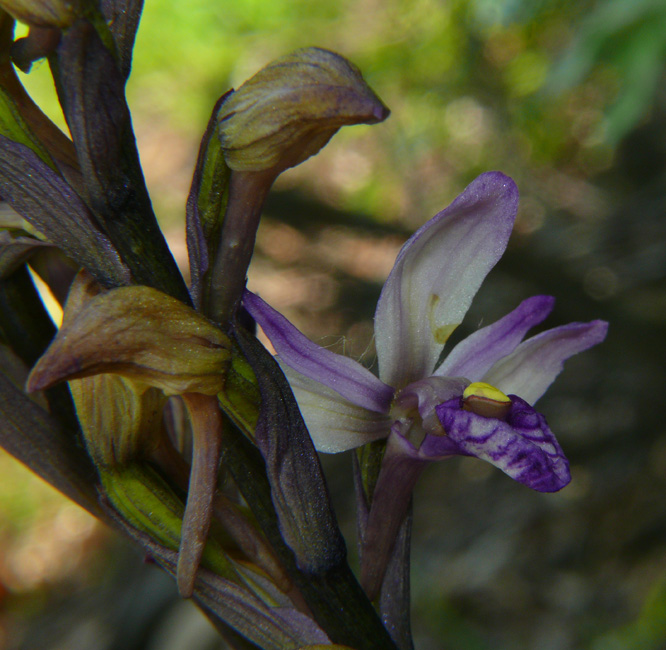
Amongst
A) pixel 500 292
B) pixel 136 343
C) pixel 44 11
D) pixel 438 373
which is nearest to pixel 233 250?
pixel 136 343

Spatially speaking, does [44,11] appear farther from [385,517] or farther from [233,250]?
[385,517]

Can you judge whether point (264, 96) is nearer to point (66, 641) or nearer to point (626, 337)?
point (626, 337)

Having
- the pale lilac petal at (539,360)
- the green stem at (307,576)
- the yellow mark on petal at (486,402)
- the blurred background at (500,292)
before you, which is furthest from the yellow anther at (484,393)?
the blurred background at (500,292)

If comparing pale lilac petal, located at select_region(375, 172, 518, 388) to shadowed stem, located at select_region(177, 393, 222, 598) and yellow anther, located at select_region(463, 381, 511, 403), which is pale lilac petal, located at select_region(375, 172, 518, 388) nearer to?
yellow anther, located at select_region(463, 381, 511, 403)

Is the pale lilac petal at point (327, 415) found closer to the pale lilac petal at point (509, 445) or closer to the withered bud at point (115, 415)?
the pale lilac petal at point (509, 445)

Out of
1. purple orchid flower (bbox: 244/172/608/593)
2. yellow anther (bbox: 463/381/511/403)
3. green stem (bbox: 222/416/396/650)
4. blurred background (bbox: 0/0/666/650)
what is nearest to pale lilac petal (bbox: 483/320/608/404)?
purple orchid flower (bbox: 244/172/608/593)

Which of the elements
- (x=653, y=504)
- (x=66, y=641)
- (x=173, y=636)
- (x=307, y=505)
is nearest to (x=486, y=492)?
(x=653, y=504)

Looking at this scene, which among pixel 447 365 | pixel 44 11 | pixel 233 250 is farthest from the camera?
pixel 447 365
